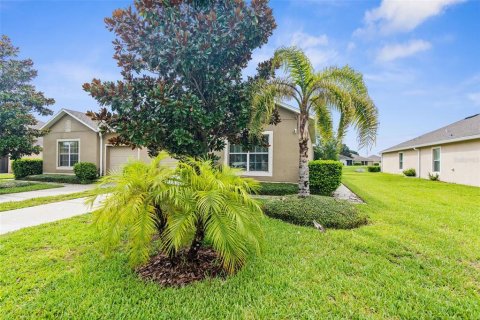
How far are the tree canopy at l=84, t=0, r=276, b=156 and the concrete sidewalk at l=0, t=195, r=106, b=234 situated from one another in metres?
2.58

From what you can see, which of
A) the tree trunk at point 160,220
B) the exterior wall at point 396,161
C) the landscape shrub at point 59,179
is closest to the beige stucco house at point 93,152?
the landscape shrub at point 59,179

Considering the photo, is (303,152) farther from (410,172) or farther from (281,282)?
(410,172)

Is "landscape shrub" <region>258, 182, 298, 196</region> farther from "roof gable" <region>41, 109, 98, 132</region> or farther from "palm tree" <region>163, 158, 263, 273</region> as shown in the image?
"roof gable" <region>41, 109, 98, 132</region>

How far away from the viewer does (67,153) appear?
51.3ft

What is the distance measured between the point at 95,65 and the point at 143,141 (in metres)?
5.96

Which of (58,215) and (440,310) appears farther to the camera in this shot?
(58,215)

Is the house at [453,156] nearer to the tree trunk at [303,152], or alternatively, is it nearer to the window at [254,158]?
the window at [254,158]

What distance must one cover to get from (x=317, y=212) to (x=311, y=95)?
348 cm

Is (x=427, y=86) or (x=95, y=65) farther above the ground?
(x=427, y=86)

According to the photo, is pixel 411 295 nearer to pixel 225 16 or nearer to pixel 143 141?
pixel 143 141

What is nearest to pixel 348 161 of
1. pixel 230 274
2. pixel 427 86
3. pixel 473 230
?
pixel 427 86

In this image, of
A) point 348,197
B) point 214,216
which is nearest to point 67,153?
point 214,216

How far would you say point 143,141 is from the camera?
6.20 metres

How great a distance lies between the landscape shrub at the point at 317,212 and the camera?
17.8 feet
